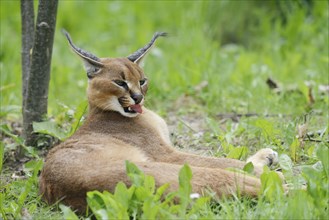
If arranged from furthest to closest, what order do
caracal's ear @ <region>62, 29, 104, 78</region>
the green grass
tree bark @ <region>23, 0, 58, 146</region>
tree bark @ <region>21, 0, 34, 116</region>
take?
tree bark @ <region>21, 0, 34, 116</region> < tree bark @ <region>23, 0, 58, 146</region> < caracal's ear @ <region>62, 29, 104, 78</region> < the green grass

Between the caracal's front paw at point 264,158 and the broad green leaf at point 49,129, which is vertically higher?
the caracal's front paw at point 264,158

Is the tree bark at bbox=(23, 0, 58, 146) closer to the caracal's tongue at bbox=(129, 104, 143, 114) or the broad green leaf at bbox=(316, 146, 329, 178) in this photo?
the caracal's tongue at bbox=(129, 104, 143, 114)

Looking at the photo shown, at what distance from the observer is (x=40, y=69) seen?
616 centimetres

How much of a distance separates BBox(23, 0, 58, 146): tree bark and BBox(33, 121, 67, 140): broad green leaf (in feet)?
0.46

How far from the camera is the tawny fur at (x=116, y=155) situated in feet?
15.4

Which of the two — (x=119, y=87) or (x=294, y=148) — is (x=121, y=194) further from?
(x=294, y=148)

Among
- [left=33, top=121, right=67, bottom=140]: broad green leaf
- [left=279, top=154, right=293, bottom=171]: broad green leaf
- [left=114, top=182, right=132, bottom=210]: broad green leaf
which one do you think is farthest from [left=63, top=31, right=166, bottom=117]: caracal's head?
[left=114, top=182, right=132, bottom=210]: broad green leaf

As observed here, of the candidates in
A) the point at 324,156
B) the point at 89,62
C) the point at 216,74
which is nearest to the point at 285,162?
the point at 324,156

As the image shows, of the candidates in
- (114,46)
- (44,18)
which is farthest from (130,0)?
(44,18)

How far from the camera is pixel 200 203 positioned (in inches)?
177

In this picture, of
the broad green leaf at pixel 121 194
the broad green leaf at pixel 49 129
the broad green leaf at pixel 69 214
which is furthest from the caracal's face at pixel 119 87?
the broad green leaf at pixel 69 214

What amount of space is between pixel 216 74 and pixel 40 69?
2.63 m

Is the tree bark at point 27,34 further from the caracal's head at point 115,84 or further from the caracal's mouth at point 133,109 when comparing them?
the caracal's mouth at point 133,109

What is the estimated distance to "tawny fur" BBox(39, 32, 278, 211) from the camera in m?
4.68
